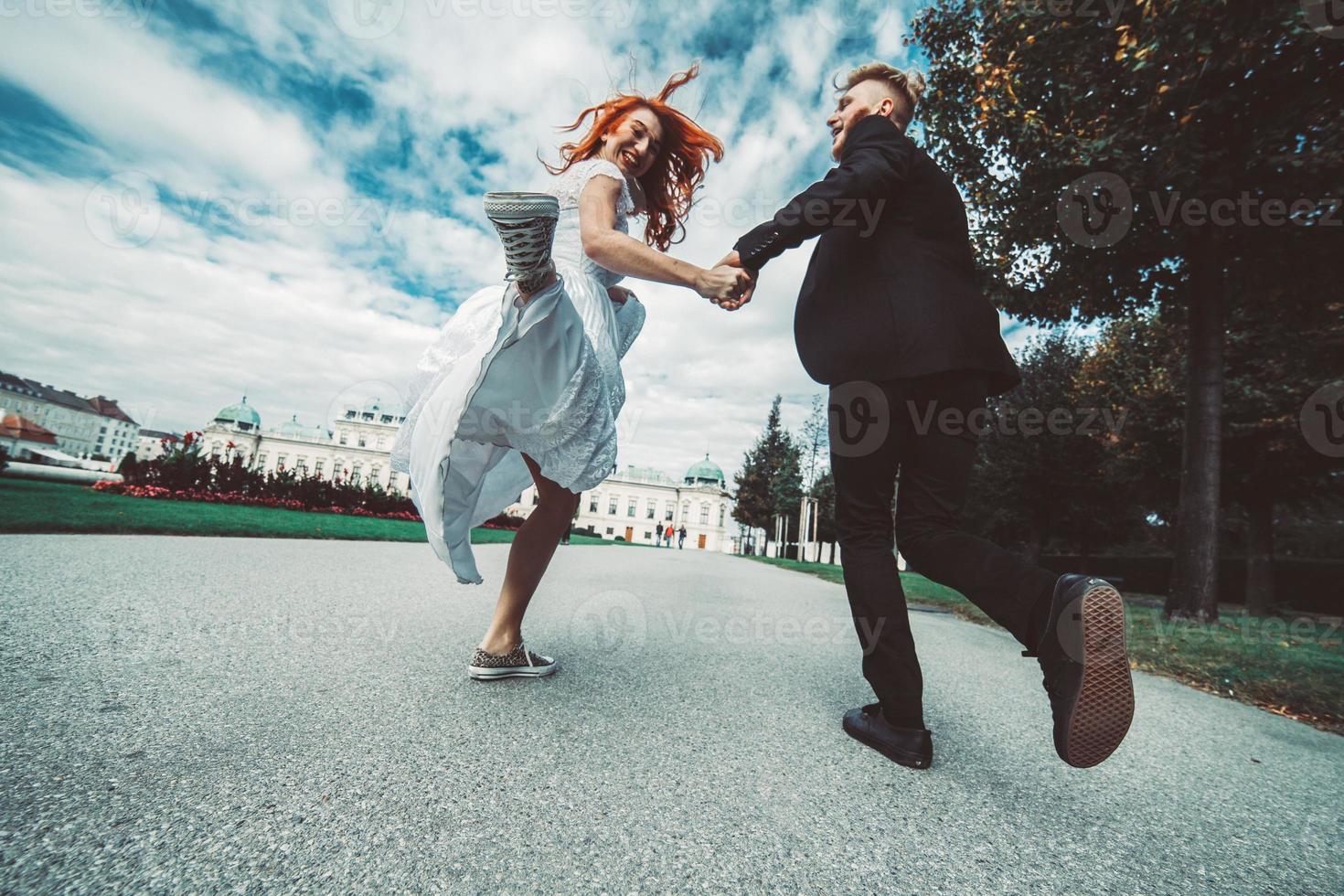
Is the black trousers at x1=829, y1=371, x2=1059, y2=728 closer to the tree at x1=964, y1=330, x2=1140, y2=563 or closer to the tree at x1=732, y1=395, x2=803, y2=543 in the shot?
the tree at x1=964, y1=330, x2=1140, y2=563

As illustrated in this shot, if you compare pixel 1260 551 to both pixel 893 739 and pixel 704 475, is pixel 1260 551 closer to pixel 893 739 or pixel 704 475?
pixel 893 739

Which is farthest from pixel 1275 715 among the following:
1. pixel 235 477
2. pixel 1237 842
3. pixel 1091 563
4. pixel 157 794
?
pixel 1091 563

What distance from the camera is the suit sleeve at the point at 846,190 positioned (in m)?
1.78

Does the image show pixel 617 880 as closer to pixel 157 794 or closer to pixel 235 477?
pixel 157 794

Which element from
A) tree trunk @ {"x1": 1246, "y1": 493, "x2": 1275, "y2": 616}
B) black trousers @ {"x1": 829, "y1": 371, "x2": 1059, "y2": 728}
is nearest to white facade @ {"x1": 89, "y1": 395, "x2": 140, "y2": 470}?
black trousers @ {"x1": 829, "y1": 371, "x2": 1059, "y2": 728}

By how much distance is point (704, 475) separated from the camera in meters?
86.5

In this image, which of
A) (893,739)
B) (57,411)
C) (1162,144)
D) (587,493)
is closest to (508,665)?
(893,739)

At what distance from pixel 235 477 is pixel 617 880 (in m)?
17.1

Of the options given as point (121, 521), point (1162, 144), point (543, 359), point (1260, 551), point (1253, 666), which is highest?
point (1162, 144)

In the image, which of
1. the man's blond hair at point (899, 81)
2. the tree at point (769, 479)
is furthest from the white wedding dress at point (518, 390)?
the tree at point (769, 479)

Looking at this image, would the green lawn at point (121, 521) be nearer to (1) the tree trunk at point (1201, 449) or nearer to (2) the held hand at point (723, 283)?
(2) the held hand at point (723, 283)

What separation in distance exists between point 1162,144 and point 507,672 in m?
8.22

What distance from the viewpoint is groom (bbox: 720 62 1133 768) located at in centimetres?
175

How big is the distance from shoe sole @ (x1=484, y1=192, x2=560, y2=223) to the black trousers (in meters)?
1.08
